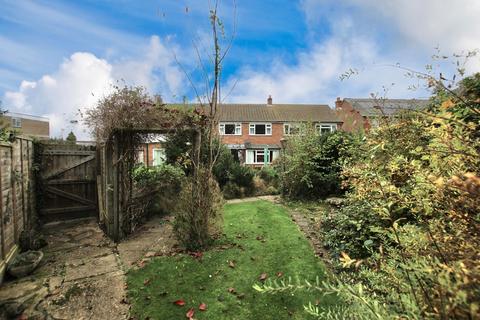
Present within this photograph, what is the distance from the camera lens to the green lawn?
3.53m

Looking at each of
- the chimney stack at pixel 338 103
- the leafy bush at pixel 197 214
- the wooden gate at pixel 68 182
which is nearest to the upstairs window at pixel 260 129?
the chimney stack at pixel 338 103

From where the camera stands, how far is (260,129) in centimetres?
3055

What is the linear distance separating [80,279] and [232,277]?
2.45 meters

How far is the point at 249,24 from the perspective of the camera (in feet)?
18.3

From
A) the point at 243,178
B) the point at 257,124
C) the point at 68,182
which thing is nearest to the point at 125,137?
the point at 68,182

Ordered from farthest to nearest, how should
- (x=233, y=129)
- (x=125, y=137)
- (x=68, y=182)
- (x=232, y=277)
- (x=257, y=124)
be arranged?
(x=257, y=124)
(x=233, y=129)
(x=68, y=182)
(x=125, y=137)
(x=232, y=277)

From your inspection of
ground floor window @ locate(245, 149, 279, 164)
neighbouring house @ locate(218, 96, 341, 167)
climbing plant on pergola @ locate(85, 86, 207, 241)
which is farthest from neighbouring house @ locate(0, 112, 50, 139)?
climbing plant on pergola @ locate(85, 86, 207, 241)

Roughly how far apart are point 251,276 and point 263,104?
99.8 feet

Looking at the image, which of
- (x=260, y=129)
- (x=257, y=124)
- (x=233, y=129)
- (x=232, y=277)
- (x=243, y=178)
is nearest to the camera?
(x=232, y=277)

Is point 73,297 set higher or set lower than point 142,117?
lower

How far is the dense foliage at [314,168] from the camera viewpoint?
33.4ft

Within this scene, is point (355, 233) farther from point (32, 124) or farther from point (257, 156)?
point (32, 124)

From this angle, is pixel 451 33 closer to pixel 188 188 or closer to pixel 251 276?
pixel 251 276

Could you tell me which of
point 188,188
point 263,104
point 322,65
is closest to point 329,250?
point 188,188
